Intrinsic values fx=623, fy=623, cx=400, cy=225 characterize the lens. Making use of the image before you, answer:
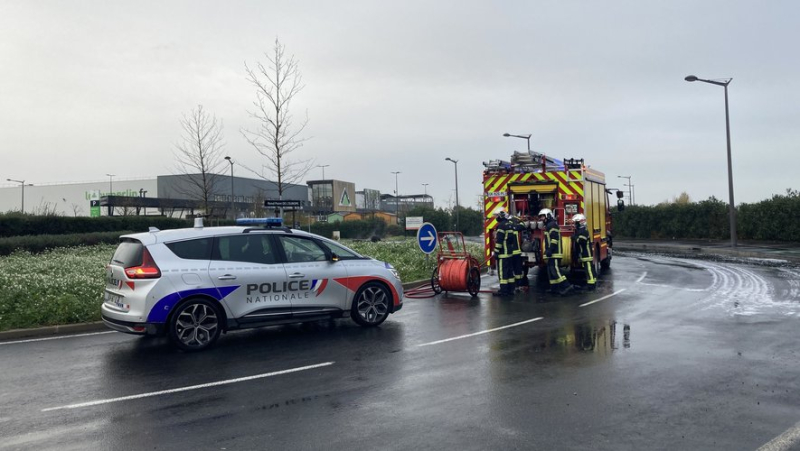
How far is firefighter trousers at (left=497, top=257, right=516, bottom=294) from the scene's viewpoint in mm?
13016

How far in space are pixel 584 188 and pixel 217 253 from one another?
977cm

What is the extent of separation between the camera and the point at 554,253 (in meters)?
13.1

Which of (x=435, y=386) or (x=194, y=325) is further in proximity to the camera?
(x=194, y=325)

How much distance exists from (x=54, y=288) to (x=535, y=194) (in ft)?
34.6

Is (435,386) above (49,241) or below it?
below

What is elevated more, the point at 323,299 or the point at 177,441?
the point at 323,299

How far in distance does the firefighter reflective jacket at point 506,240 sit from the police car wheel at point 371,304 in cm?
402

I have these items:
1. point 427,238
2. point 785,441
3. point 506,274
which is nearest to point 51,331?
point 427,238

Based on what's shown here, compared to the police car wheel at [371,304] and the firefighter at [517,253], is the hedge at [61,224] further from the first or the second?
the firefighter at [517,253]

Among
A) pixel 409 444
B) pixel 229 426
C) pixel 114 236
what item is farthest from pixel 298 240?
pixel 114 236

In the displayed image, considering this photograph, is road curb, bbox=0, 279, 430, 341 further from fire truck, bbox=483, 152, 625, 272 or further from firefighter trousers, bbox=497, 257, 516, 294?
fire truck, bbox=483, 152, 625, 272

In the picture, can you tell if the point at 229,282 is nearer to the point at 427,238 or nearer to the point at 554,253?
the point at 427,238

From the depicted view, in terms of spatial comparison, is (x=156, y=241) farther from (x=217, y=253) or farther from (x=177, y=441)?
(x=177, y=441)

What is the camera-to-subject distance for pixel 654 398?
18.6ft
